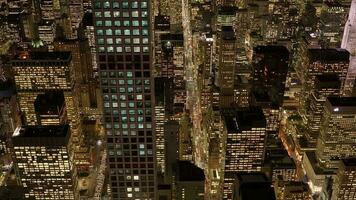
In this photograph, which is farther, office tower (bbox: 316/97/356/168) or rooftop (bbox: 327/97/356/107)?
office tower (bbox: 316/97/356/168)

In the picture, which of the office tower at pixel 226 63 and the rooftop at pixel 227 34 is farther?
the rooftop at pixel 227 34

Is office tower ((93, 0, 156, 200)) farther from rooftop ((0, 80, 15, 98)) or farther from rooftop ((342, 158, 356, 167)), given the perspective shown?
rooftop ((0, 80, 15, 98))

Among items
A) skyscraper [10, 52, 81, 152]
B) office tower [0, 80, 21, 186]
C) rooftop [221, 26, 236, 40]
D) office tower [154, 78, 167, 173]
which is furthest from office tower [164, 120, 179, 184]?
rooftop [221, 26, 236, 40]

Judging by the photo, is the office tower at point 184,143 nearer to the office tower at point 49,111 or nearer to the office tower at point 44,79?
the office tower at point 44,79

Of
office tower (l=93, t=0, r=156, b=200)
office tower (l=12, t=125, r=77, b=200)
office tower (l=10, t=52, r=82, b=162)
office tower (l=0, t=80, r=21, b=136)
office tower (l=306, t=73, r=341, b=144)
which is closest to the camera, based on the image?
office tower (l=93, t=0, r=156, b=200)

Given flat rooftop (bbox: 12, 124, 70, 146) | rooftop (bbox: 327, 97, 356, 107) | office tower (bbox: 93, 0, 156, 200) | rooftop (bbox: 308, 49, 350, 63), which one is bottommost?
rooftop (bbox: 327, 97, 356, 107)

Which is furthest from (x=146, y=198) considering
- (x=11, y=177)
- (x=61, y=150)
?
(x=11, y=177)

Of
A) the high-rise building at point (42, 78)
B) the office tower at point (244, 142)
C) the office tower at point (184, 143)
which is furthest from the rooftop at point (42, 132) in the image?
the office tower at point (184, 143)
